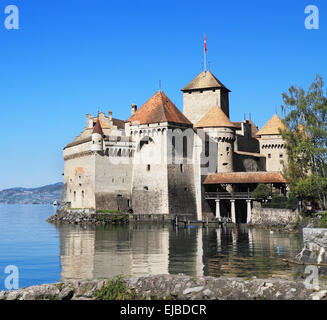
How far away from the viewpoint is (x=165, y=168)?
48469mm

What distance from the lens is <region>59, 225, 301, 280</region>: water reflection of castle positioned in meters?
21.8

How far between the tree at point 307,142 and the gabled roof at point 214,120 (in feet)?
51.0

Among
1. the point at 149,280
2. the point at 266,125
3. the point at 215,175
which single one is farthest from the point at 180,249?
the point at 266,125

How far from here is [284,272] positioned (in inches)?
803

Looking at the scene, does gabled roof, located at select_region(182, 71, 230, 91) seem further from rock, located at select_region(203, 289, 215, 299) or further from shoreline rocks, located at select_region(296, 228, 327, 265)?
rock, located at select_region(203, 289, 215, 299)

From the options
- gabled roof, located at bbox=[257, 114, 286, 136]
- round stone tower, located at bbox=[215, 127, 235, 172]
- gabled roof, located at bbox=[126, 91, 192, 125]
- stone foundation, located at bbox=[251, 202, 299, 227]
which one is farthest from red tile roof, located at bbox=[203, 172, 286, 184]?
gabled roof, located at bbox=[257, 114, 286, 136]

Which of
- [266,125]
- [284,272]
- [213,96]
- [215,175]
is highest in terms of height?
[213,96]

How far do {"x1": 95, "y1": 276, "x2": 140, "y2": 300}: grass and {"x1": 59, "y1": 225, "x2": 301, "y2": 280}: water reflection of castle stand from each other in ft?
17.4

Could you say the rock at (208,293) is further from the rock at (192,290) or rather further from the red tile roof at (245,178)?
the red tile roof at (245,178)

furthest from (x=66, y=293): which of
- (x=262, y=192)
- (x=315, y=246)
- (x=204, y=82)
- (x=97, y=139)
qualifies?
(x=204, y=82)

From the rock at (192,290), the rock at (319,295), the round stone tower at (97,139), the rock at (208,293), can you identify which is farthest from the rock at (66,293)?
the round stone tower at (97,139)

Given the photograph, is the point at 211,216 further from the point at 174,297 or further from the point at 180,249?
the point at 174,297

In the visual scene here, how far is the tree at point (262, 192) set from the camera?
4575 cm

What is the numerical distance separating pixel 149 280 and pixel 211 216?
1383 inches
